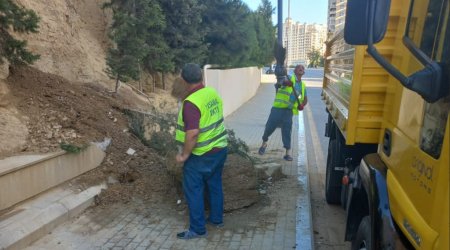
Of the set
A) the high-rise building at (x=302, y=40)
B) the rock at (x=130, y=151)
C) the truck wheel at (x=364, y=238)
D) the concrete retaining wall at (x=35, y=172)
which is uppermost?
the truck wheel at (x=364, y=238)

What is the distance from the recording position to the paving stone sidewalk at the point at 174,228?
162 inches

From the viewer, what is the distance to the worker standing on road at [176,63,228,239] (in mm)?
4008

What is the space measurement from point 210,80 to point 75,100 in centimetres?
588

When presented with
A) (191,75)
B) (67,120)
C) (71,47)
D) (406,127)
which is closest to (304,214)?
(191,75)

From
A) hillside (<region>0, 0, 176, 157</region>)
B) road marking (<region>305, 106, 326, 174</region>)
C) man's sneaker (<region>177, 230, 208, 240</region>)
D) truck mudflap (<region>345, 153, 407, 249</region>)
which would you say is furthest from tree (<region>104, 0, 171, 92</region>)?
truck mudflap (<region>345, 153, 407, 249</region>)

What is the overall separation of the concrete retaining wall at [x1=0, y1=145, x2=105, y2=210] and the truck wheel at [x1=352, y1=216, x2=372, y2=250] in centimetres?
315

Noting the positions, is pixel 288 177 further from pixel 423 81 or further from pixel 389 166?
pixel 423 81

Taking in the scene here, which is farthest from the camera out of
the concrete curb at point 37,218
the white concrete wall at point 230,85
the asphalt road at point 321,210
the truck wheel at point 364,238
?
the white concrete wall at point 230,85

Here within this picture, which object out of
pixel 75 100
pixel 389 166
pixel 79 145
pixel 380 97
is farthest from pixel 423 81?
pixel 75 100

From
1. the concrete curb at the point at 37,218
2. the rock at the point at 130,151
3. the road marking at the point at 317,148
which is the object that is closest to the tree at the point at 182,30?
the road marking at the point at 317,148

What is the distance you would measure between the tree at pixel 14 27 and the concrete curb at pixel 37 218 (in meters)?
1.92

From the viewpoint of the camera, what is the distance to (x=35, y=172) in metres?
4.46

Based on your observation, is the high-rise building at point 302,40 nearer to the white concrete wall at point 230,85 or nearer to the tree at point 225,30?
the white concrete wall at point 230,85

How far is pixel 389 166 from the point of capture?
8.14 feet
